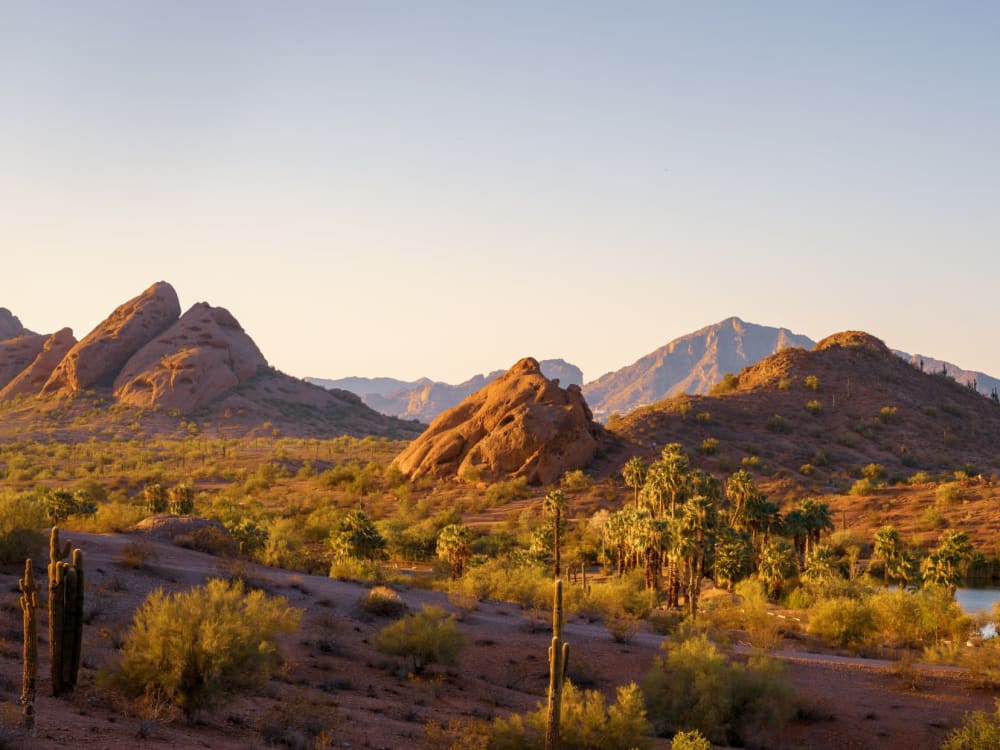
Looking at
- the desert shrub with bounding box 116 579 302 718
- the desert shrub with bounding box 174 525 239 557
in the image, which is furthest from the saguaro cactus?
the desert shrub with bounding box 174 525 239 557

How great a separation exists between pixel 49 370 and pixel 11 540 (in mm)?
109288

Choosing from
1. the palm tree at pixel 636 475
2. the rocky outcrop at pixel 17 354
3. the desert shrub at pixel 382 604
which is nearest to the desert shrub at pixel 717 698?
the desert shrub at pixel 382 604

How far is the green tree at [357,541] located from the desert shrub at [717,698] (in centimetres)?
2563

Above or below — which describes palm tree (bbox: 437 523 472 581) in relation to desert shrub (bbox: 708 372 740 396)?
below

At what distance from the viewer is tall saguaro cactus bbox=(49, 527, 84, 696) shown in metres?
17.3

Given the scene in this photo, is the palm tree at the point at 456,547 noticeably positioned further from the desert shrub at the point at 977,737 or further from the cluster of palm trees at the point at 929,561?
the desert shrub at the point at 977,737

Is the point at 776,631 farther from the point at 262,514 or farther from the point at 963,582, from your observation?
the point at 262,514

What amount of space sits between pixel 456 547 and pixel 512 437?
3063 cm

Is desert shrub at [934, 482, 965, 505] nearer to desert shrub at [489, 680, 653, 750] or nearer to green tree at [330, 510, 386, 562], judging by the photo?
green tree at [330, 510, 386, 562]

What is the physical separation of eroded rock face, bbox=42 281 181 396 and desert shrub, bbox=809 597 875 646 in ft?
359

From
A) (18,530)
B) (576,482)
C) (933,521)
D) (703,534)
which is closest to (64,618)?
(18,530)

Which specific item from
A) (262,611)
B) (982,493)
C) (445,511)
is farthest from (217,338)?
(262,611)

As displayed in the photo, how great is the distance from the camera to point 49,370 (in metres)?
127

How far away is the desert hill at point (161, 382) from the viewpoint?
115438 millimetres
